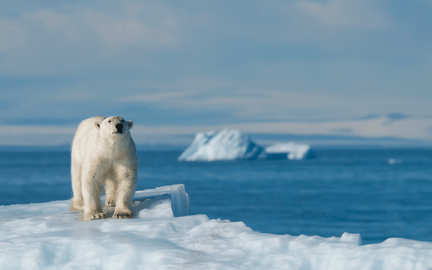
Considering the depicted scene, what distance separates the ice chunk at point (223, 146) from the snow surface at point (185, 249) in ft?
139

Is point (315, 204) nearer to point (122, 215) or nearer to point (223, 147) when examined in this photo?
point (223, 147)

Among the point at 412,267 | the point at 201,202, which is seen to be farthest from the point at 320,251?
the point at 201,202

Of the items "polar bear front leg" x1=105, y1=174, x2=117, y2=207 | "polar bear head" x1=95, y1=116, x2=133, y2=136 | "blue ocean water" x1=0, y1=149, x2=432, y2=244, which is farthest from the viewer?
"blue ocean water" x1=0, y1=149, x2=432, y2=244

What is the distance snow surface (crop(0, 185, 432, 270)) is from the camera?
3381mm

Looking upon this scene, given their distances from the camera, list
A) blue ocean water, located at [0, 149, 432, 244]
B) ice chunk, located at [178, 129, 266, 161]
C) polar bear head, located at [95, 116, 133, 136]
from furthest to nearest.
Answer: ice chunk, located at [178, 129, 266, 161]
blue ocean water, located at [0, 149, 432, 244]
polar bear head, located at [95, 116, 133, 136]

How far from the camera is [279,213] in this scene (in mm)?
23594

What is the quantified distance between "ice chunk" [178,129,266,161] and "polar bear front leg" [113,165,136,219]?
4176 cm

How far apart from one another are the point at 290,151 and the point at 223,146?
53.6ft

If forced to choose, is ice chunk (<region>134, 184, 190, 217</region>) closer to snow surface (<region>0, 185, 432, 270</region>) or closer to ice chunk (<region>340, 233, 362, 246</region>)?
snow surface (<region>0, 185, 432, 270</region>)

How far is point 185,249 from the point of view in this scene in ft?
12.4

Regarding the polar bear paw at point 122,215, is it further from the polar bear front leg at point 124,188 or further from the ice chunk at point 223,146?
the ice chunk at point 223,146

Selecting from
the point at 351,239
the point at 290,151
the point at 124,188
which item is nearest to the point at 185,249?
the point at 124,188

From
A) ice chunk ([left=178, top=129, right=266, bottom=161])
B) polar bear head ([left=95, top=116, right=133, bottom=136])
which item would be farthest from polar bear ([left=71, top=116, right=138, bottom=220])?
ice chunk ([left=178, top=129, right=266, bottom=161])

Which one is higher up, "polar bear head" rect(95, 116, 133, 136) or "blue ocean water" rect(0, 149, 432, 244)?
"polar bear head" rect(95, 116, 133, 136)
